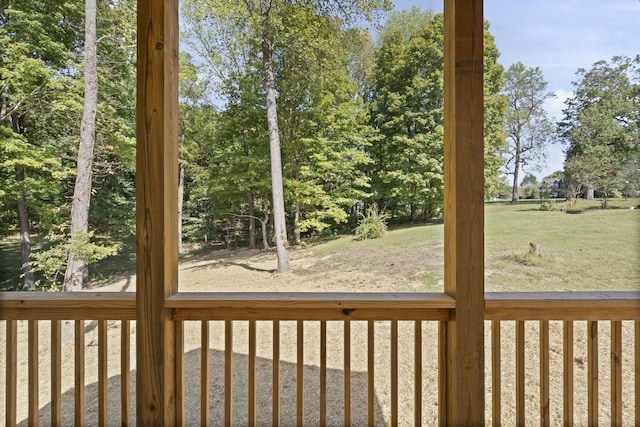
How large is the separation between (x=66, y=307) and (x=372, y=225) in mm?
2461

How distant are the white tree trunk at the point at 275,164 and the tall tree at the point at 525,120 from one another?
80.6 inches

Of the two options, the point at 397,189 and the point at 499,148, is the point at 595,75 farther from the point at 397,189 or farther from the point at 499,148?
the point at 397,189

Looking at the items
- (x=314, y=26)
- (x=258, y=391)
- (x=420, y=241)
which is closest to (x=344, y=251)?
(x=420, y=241)

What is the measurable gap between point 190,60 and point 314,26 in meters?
1.28

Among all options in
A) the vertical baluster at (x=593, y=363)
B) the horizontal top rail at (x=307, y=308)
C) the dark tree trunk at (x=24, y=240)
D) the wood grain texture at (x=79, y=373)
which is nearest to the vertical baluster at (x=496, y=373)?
the horizontal top rail at (x=307, y=308)

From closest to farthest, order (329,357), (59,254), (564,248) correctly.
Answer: (329,357) → (564,248) → (59,254)

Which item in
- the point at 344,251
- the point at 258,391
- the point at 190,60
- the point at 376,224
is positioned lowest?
the point at 258,391

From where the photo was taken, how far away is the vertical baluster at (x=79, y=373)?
1271 mm

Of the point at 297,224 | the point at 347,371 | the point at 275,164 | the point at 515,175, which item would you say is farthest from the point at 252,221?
the point at 515,175

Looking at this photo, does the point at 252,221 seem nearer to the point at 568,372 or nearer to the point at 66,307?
the point at 66,307

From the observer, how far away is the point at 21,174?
10.2 ft

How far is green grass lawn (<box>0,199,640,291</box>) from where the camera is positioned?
2475 mm

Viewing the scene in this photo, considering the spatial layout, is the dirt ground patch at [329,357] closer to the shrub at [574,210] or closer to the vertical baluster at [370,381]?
the vertical baluster at [370,381]

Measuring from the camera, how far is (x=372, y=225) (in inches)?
124
